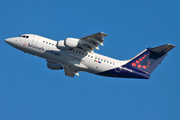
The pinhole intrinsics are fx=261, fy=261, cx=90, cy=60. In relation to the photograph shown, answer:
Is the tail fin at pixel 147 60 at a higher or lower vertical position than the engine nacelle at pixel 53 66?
higher

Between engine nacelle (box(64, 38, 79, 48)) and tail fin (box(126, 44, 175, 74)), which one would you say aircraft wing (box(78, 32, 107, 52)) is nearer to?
engine nacelle (box(64, 38, 79, 48))

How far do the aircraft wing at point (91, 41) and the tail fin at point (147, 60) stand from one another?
4.37 m

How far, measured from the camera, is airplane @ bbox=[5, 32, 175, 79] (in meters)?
24.1

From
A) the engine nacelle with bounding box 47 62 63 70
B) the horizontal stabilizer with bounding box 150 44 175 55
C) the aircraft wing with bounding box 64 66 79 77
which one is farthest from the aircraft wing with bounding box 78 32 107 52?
the horizontal stabilizer with bounding box 150 44 175 55

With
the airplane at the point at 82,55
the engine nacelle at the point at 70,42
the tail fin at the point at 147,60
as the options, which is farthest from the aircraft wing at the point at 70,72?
the tail fin at the point at 147,60

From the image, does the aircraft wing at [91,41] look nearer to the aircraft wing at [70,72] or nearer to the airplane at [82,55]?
the airplane at [82,55]

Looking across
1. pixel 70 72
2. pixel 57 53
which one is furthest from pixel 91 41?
pixel 70 72

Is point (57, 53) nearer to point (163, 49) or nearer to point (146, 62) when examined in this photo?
point (146, 62)

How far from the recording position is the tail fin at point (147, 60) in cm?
2650

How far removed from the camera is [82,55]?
25.1 metres

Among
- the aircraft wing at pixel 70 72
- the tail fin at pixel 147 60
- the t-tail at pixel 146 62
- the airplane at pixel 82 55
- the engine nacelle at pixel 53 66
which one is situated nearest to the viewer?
the airplane at pixel 82 55

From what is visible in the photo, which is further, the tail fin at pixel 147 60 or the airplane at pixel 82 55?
the tail fin at pixel 147 60

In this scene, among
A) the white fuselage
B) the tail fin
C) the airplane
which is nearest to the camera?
the airplane

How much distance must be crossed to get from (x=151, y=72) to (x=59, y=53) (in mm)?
9601
